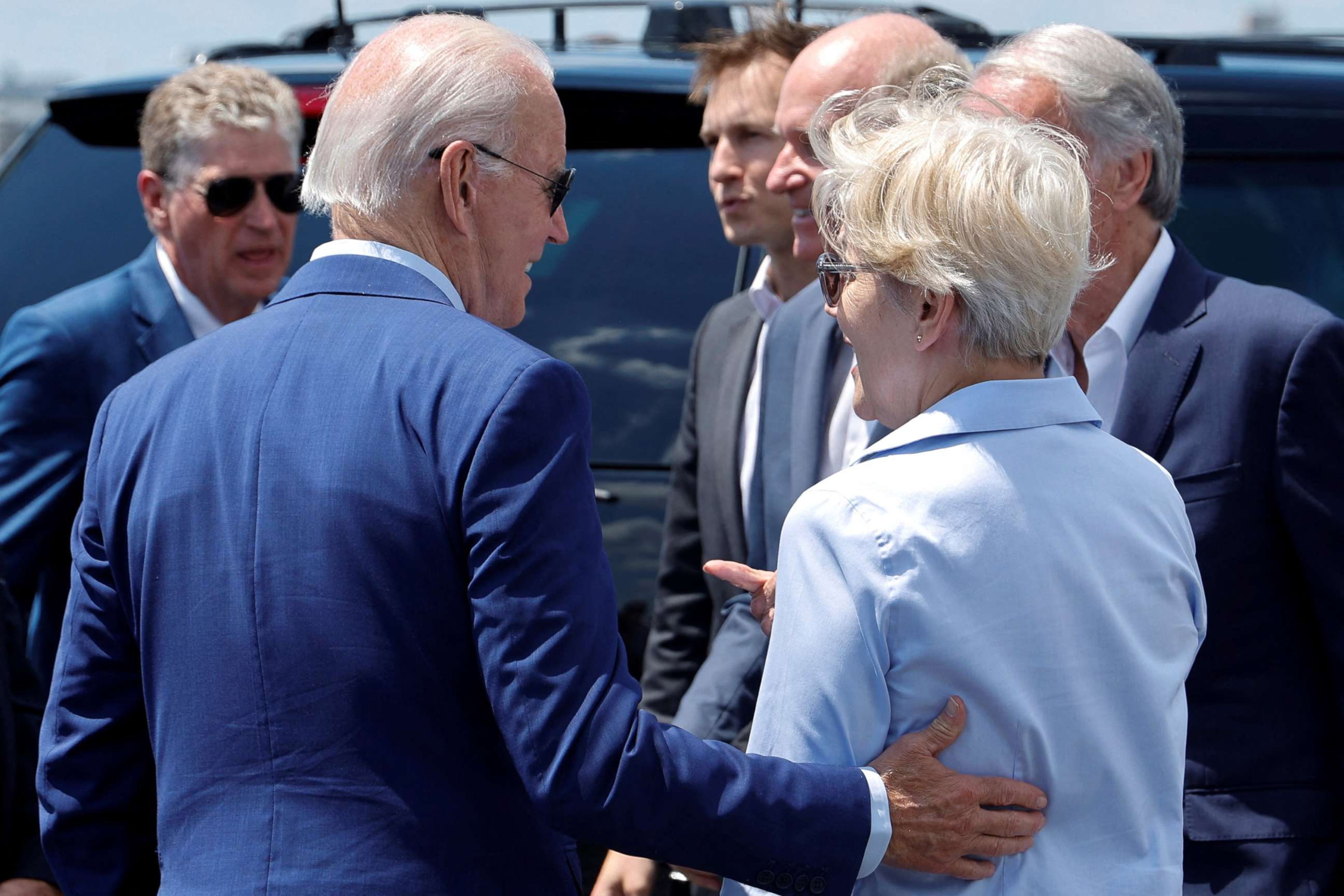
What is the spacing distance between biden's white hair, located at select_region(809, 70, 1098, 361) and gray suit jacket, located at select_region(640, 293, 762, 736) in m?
0.98

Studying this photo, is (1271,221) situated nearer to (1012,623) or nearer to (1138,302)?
(1138,302)

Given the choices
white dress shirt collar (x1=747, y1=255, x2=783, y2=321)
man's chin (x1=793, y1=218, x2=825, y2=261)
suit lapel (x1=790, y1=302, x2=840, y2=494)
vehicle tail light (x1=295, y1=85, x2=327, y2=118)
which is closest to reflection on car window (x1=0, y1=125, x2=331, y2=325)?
vehicle tail light (x1=295, y1=85, x2=327, y2=118)

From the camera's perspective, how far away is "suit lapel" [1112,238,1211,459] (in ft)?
6.66

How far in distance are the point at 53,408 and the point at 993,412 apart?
191 cm

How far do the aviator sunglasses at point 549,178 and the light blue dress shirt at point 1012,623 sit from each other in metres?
0.55

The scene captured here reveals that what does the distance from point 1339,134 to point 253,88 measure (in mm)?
2273

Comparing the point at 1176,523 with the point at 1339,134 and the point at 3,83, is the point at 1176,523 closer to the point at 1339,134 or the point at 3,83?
the point at 1339,134

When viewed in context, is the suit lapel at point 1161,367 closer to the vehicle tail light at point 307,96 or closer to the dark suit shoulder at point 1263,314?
the dark suit shoulder at point 1263,314

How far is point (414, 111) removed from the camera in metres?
1.60

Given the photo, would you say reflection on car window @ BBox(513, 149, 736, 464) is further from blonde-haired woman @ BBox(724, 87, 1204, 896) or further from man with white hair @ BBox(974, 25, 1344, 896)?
blonde-haired woman @ BBox(724, 87, 1204, 896)

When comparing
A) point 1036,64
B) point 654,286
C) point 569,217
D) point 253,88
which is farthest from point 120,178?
point 1036,64

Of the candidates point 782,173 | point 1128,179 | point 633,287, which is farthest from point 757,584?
point 633,287

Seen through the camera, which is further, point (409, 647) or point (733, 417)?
point (733, 417)

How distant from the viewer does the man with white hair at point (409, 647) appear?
1.43 metres
